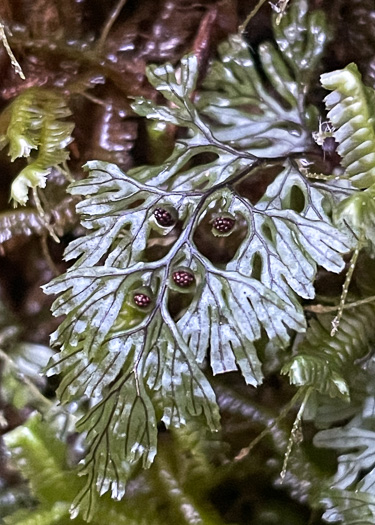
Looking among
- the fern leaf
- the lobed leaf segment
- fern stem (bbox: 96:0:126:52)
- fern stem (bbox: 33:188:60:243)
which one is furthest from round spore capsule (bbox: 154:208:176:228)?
the fern leaf

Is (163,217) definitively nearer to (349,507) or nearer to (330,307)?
(330,307)

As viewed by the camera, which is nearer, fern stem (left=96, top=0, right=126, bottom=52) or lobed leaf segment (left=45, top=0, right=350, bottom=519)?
lobed leaf segment (left=45, top=0, right=350, bottom=519)

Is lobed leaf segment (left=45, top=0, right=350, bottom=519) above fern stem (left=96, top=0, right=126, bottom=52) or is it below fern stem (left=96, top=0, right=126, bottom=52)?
below

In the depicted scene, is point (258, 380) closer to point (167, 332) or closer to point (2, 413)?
point (167, 332)

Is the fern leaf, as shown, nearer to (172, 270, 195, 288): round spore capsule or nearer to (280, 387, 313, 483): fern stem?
(280, 387, 313, 483): fern stem

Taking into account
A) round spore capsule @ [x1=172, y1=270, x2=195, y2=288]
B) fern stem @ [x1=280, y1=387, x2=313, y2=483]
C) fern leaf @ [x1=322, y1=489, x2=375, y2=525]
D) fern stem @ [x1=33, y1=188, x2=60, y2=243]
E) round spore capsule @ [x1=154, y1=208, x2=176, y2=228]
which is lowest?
fern leaf @ [x1=322, y1=489, x2=375, y2=525]

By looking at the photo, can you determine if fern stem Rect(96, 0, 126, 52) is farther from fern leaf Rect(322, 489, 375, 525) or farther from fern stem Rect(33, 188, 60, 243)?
fern leaf Rect(322, 489, 375, 525)

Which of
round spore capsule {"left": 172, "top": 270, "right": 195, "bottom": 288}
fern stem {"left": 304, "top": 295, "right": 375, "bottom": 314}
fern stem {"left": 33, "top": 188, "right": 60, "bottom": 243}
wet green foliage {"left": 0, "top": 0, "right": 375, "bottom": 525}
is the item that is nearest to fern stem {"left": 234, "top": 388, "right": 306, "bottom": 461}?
wet green foliage {"left": 0, "top": 0, "right": 375, "bottom": 525}

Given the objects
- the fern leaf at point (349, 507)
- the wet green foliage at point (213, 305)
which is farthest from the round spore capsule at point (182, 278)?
the fern leaf at point (349, 507)
